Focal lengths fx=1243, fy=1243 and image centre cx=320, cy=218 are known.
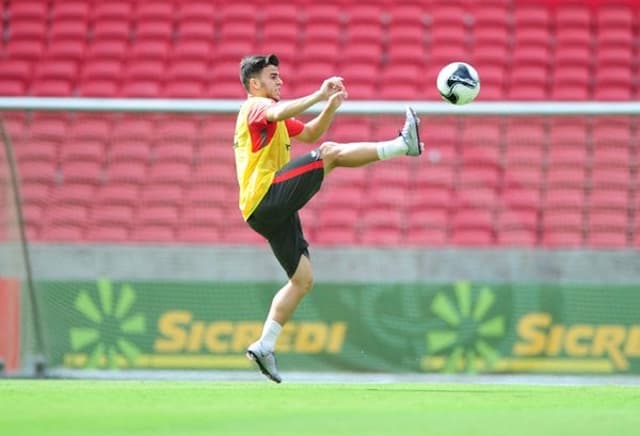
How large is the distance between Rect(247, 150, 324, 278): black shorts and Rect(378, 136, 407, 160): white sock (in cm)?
33

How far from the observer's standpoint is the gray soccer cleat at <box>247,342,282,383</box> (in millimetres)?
6723

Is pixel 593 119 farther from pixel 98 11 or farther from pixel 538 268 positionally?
pixel 98 11

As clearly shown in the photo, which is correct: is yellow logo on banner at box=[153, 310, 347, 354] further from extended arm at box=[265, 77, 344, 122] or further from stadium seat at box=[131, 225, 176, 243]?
extended arm at box=[265, 77, 344, 122]

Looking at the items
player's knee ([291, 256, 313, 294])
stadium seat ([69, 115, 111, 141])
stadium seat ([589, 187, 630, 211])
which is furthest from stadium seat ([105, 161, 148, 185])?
stadium seat ([589, 187, 630, 211])

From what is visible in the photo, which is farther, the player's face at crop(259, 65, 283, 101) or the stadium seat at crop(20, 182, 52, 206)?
the stadium seat at crop(20, 182, 52, 206)

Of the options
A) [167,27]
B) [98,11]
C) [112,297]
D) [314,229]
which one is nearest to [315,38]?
[167,27]

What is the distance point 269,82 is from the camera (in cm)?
688

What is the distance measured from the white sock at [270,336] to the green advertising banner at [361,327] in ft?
5.37

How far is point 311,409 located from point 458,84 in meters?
2.14

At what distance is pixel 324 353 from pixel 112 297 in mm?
1505

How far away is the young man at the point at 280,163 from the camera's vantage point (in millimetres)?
6531

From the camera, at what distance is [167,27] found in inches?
520

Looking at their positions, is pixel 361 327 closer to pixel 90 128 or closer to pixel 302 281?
pixel 302 281

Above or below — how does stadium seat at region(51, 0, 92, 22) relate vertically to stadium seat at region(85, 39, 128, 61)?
above
